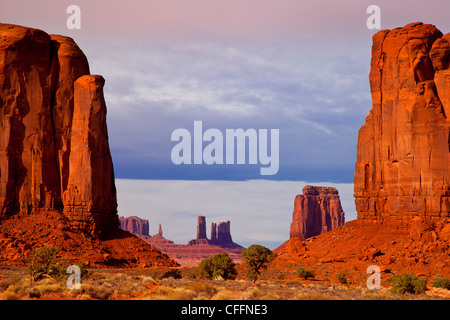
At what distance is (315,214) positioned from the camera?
14575 cm

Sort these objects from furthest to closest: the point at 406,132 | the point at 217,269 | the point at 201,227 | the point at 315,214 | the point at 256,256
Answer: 1. the point at 201,227
2. the point at 315,214
3. the point at 406,132
4. the point at 256,256
5. the point at 217,269

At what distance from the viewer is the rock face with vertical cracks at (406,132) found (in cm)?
5384

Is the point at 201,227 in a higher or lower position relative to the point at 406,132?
lower

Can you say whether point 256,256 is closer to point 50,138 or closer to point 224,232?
point 50,138

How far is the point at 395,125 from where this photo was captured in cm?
5884

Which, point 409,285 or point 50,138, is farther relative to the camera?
point 50,138

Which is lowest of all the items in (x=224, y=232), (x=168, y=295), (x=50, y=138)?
(x=168, y=295)

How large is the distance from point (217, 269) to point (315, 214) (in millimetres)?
101528

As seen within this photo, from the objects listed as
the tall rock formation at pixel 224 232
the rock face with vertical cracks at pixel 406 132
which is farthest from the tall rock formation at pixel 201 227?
the rock face with vertical cracks at pixel 406 132

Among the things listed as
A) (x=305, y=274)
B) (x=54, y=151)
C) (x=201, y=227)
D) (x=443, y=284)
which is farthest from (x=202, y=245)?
(x=443, y=284)

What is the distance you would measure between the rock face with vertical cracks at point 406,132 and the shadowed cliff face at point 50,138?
1064 inches
